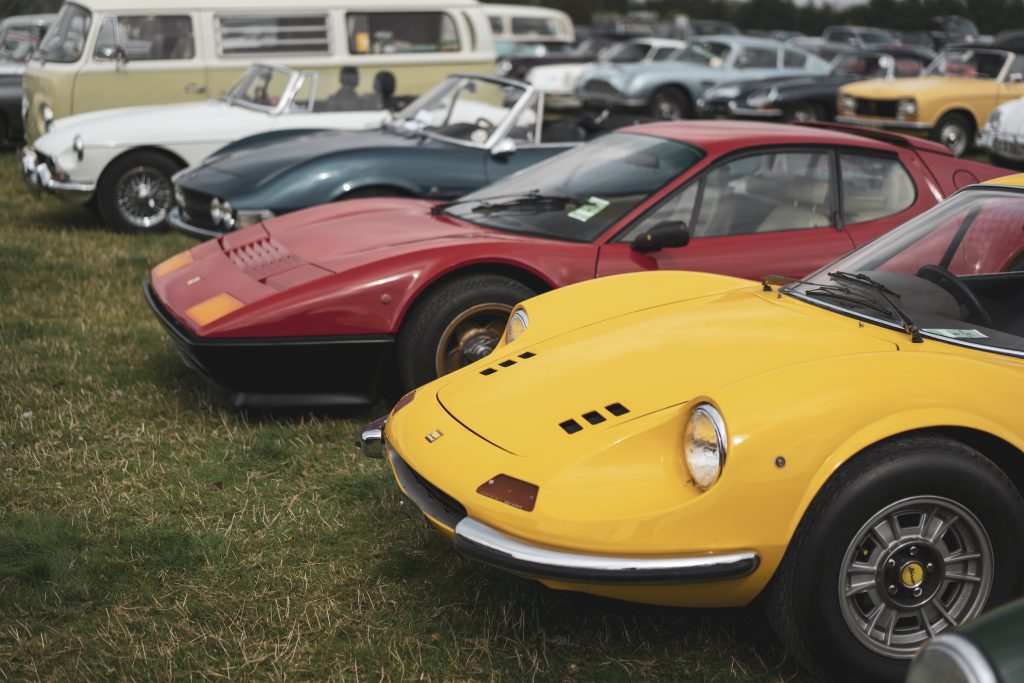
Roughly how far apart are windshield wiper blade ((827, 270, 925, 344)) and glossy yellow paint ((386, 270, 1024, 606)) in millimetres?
34

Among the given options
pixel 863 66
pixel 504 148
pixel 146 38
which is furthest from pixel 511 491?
pixel 863 66

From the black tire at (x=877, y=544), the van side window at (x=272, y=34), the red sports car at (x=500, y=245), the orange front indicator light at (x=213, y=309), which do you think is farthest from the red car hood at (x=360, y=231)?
the van side window at (x=272, y=34)

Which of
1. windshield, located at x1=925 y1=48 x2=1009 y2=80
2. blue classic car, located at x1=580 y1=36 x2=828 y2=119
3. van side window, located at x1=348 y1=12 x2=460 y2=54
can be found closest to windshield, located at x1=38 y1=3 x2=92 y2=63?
van side window, located at x1=348 y1=12 x2=460 y2=54

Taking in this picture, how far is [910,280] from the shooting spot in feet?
11.6

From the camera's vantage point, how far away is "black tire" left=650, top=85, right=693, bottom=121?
18766 millimetres

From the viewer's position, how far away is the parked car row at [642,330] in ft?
9.13

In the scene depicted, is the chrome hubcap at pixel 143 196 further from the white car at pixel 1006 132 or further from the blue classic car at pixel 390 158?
the white car at pixel 1006 132

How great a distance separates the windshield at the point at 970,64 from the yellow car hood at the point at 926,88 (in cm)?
19

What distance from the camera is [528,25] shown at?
2758cm

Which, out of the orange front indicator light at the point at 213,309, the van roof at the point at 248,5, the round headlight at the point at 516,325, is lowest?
the orange front indicator light at the point at 213,309

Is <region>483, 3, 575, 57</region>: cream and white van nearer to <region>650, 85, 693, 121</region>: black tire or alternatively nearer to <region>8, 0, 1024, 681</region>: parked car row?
<region>650, 85, 693, 121</region>: black tire

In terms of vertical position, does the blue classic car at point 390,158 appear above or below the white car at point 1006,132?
above

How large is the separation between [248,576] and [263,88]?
7067 mm

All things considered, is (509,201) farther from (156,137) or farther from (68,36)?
(68,36)
